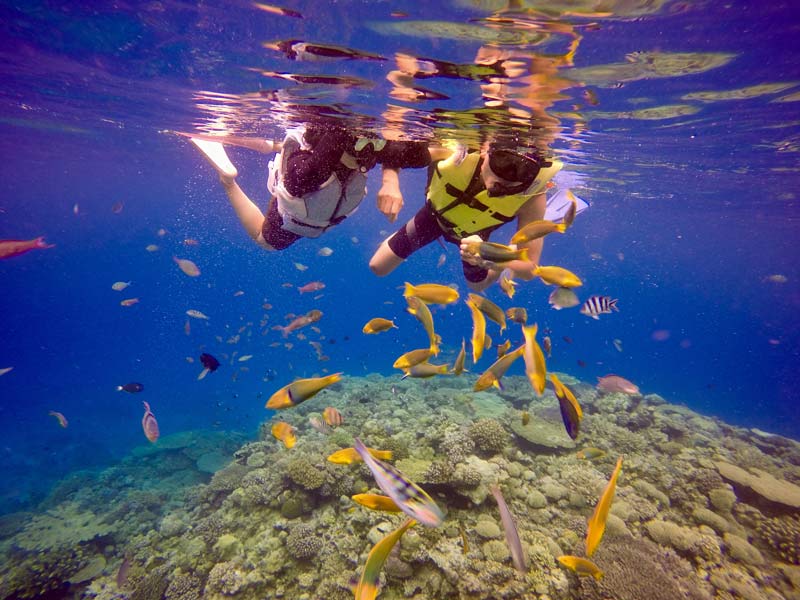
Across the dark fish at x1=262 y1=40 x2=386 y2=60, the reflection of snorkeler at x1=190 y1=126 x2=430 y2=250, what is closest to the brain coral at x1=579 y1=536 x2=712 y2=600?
the reflection of snorkeler at x1=190 y1=126 x2=430 y2=250

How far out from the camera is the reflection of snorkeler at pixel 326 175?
459 centimetres

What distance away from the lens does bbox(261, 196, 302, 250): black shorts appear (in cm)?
550

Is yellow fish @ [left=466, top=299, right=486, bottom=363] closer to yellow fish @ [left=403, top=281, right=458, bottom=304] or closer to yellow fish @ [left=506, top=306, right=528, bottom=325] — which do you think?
yellow fish @ [left=403, top=281, right=458, bottom=304]

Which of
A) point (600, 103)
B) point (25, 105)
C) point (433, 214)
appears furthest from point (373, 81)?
point (25, 105)

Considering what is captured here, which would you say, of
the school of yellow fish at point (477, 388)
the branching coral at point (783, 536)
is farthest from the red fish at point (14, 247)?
the branching coral at point (783, 536)

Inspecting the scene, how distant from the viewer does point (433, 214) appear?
576 centimetres

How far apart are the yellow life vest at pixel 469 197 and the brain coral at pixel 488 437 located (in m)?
4.03

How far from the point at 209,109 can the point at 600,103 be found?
1312 centimetres

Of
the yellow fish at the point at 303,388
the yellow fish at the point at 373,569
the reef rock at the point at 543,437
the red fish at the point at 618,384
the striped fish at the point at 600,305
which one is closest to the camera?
the yellow fish at the point at 373,569

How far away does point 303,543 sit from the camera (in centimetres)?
559

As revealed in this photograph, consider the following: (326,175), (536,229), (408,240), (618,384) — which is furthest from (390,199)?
(618,384)

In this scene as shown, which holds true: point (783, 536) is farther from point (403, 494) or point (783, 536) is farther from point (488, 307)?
point (403, 494)

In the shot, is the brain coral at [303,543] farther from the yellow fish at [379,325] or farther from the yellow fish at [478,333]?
the yellow fish at [478,333]

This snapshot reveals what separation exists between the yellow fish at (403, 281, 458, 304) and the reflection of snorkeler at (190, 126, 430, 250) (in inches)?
42.6
